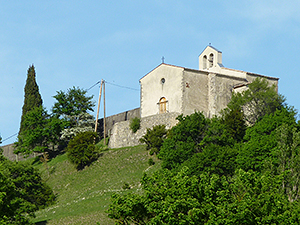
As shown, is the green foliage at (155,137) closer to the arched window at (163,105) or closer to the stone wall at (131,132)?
the stone wall at (131,132)

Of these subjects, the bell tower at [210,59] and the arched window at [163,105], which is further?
the bell tower at [210,59]

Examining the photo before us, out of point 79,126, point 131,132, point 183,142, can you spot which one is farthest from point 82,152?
point 183,142

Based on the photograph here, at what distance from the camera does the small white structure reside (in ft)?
171

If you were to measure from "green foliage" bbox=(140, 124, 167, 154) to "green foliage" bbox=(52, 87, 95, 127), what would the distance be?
1628 cm

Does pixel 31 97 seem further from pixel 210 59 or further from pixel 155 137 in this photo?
pixel 155 137

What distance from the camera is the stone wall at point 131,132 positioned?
5166 centimetres

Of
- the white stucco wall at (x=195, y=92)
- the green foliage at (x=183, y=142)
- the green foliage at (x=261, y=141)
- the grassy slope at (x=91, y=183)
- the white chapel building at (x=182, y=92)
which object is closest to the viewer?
the grassy slope at (x=91, y=183)

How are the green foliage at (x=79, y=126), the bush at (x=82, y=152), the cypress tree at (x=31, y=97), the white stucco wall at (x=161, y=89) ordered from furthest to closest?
the cypress tree at (x=31, y=97), the green foliage at (x=79, y=126), the bush at (x=82, y=152), the white stucco wall at (x=161, y=89)

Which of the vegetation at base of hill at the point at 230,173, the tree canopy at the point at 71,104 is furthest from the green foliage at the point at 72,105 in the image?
the vegetation at base of hill at the point at 230,173

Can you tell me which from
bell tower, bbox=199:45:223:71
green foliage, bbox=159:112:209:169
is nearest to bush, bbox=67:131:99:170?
green foliage, bbox=159:112:209:169

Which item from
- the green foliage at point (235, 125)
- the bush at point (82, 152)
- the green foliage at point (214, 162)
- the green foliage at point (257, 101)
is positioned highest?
the green foliage at point (257, 101)

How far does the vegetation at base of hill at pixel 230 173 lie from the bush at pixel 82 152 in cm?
1299

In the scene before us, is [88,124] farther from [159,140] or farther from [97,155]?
[159,140]

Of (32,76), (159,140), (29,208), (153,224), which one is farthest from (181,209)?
(32,76)
